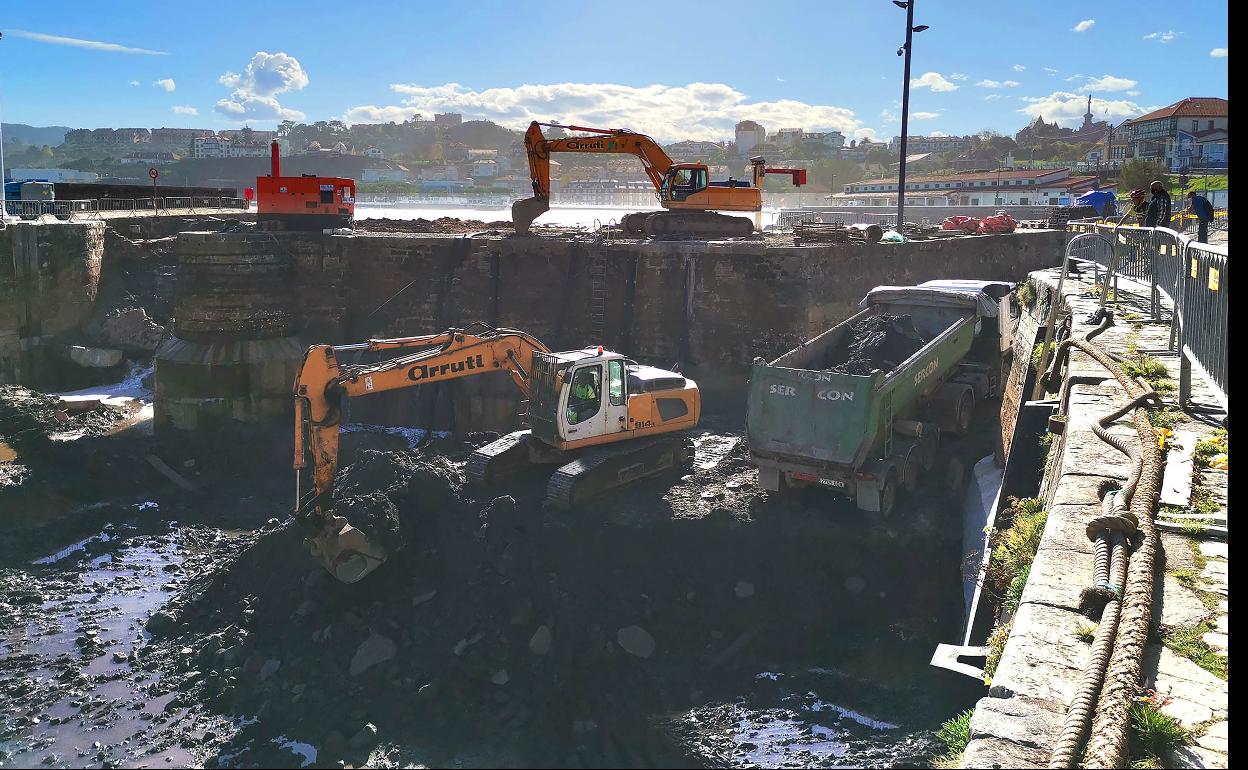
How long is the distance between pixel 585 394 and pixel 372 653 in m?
4.35

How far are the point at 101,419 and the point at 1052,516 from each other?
18786mm

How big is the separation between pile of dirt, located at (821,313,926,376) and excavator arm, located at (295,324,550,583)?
4.50 metres

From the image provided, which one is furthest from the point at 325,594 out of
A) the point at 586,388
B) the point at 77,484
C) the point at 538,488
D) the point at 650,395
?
the point at 77,484

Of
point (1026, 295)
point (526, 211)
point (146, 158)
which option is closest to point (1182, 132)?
point (1026, 295)

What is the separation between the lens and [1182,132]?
5341 centimetres

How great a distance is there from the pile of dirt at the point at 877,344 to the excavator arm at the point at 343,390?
450 cm

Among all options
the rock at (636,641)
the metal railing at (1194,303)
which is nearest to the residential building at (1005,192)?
the metal railing at (1194,303)

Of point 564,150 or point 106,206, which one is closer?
point 564,150

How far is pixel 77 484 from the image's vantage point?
624 inches

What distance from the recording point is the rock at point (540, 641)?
9734mm

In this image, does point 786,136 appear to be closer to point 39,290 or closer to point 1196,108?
point 1196,108

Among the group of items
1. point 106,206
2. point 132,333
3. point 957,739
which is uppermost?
point 106,206

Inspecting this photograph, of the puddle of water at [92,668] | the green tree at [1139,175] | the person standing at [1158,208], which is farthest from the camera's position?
the green tree at [1139,175]

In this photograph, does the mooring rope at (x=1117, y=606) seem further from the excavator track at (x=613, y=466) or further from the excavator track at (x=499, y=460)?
the excavator track at (x=499, y=460)
